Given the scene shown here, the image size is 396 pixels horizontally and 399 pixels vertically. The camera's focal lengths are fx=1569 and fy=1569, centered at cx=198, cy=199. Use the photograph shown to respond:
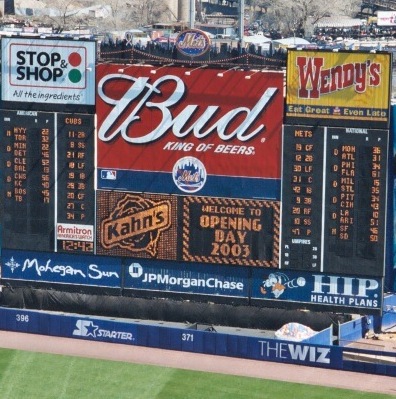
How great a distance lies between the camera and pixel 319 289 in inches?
1860

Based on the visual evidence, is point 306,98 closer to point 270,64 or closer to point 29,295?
point 270,64

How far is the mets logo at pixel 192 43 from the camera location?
47.3 metres

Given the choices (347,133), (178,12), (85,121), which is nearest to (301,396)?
(347,133)

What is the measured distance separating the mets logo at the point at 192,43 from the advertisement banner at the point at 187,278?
6485mm

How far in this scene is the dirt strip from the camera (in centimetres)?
4531

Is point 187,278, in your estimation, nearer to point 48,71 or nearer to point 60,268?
point 60,268

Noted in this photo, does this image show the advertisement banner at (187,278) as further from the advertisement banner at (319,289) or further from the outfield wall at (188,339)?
the outfield wall at (188,339)

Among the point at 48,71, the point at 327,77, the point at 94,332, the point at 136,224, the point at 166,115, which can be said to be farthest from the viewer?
the point at 94,332

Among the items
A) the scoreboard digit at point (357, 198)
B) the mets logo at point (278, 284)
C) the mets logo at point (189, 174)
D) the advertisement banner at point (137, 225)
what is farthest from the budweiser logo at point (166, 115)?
the mets logo at point (278, 284)

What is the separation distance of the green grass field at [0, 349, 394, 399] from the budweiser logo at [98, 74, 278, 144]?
23.1 feet

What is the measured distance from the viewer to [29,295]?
5034cm

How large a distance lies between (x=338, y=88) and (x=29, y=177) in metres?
10.1

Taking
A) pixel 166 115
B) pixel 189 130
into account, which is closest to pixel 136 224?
pixel 189 130

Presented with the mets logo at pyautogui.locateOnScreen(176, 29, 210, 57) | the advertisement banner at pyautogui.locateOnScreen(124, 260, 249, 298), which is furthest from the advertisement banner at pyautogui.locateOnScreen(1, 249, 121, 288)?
the mets logo at pyautogui.locateOnScreen(176, 29, 210, 57)
